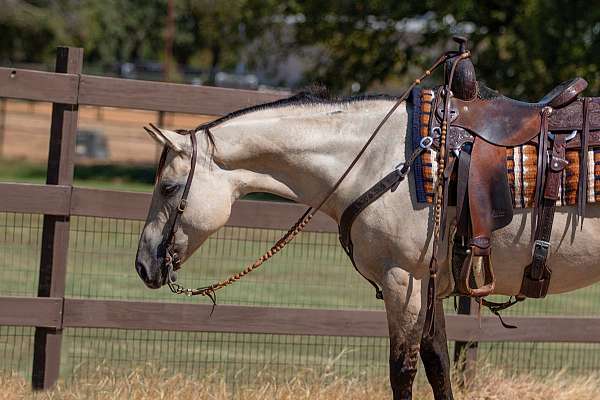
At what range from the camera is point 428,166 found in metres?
4.25

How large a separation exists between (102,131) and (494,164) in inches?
1105

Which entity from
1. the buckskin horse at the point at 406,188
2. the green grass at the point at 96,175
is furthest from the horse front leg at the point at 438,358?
the green grass at the point at 96,175

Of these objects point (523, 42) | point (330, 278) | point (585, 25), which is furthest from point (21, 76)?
point (523, 42)

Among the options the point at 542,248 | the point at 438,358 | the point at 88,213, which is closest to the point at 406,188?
the point at 542,248

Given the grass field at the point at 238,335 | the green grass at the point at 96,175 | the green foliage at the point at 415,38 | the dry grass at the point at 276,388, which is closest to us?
the dry grass at the point at 276,388

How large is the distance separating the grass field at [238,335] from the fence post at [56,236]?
0.23m

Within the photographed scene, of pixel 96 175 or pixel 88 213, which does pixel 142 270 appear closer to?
pixel 88 213

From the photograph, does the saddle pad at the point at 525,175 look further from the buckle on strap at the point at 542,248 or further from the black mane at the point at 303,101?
→ the black mane at the point at 303,101

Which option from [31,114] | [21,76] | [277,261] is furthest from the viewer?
[31,114]

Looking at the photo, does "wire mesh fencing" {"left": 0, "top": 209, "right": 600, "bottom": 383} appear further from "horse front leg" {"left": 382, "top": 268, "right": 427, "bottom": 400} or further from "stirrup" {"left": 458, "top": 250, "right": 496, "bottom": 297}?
"stirrup" {"left": 458, "top": 250, "right": 496, "bottom": 297}

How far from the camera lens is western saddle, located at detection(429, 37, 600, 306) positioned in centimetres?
423

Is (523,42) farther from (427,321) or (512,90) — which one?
(427,321)

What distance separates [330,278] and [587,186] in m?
6.21

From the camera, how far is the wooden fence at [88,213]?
556 cm
